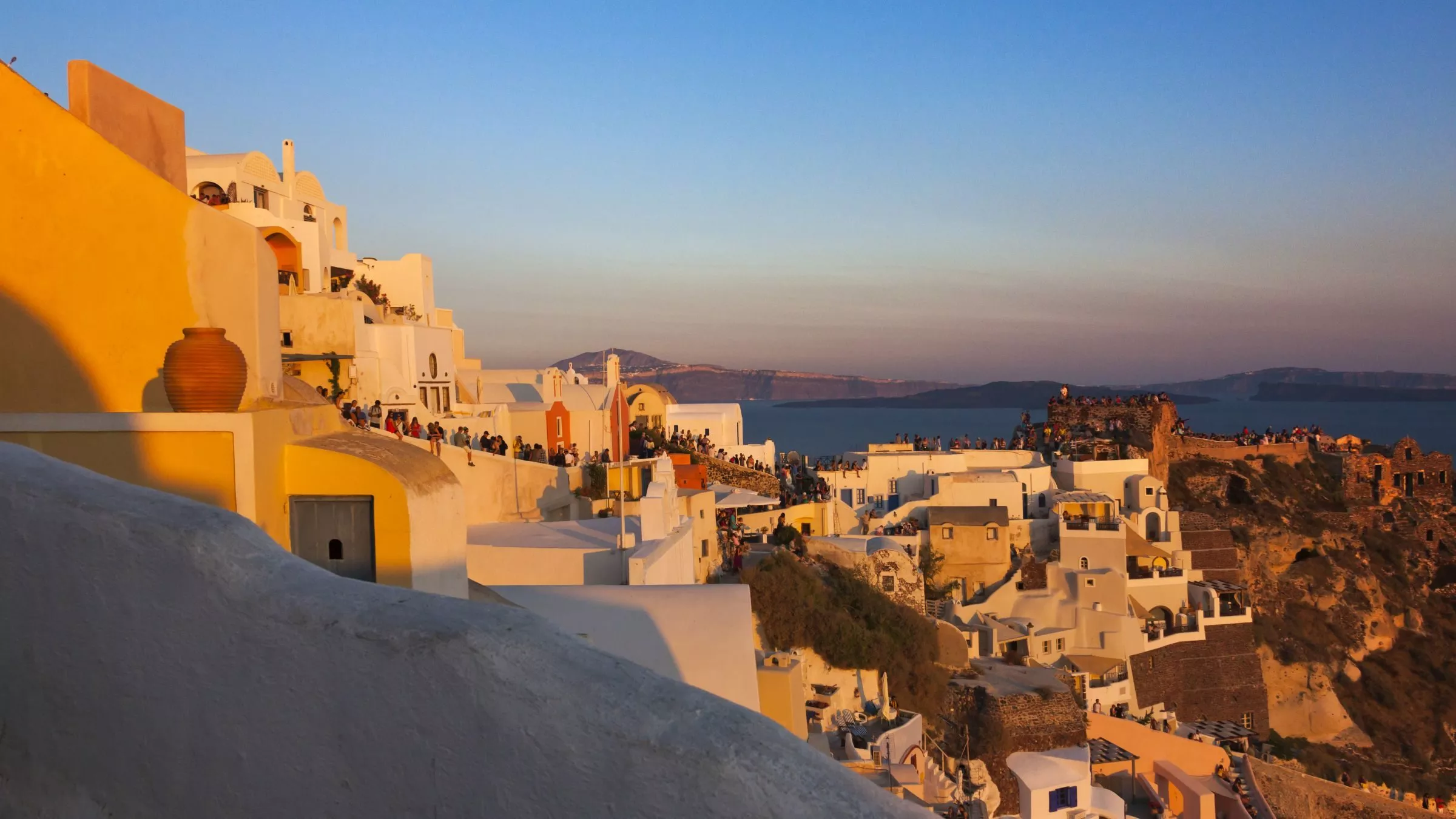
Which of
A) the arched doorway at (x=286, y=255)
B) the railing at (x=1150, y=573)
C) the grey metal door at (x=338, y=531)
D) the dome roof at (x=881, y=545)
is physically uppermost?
the arched doorway at (x=286, y=255)

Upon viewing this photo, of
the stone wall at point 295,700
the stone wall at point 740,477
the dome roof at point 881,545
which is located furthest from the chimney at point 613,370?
the stone wall at point 295,700

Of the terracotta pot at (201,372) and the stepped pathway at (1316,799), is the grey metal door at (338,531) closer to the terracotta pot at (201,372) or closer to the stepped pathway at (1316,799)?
the terracotta pot at (201,372)

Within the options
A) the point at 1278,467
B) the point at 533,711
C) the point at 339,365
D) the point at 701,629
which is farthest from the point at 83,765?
the point at 1278,467

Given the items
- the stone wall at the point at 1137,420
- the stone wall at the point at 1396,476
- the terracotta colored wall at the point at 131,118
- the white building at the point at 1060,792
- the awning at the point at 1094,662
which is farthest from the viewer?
the stone wall at the point at 1396,476

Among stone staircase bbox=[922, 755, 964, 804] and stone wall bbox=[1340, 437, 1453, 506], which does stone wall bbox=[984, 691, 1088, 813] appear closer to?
stone staircase bbox=[922, 755, 964, 804]

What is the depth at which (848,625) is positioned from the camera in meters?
17.4

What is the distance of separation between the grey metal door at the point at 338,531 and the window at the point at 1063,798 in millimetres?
13598

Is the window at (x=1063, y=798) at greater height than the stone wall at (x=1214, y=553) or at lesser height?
lesser

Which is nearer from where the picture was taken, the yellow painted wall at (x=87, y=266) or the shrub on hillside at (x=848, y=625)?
the yellow painted wall at (x=87, y=266)

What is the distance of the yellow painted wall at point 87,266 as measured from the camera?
4660 millimetres

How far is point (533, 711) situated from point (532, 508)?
1450cm

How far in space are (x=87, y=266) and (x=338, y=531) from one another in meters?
1.73

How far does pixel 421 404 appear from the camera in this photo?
17.9m

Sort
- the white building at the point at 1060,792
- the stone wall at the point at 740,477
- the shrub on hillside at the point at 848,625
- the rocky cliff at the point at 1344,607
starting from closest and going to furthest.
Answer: the white building at the point at 1060,792
the shrub on hillside at the point at 848,625
the stone wall at the point at 740,477
the rocky cliff at the point at 1344,607
